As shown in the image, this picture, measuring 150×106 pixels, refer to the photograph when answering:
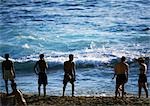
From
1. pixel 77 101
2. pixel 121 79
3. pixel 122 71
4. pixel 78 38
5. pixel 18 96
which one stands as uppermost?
pixel 78 38

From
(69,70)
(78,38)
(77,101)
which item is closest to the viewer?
(77,101)

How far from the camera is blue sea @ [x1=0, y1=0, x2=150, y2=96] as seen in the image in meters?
14.5

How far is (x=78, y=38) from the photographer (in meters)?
24.6

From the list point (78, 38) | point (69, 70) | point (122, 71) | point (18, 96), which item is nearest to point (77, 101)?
point (69, 70)

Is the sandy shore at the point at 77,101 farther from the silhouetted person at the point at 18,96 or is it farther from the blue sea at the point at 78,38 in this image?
the blue sea at the point at 78,38

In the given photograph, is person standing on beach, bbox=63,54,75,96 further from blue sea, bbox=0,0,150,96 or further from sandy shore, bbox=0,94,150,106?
blue sea, bbox=0,0,150,96

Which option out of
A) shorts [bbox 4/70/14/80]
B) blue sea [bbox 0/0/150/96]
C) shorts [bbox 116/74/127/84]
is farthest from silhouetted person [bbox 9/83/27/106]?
blue sea [bbox 0/0/150/96]

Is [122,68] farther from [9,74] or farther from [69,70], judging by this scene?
[9,74]

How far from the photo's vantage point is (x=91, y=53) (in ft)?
67.3

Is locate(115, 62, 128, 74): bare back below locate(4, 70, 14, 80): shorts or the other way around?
the other way around

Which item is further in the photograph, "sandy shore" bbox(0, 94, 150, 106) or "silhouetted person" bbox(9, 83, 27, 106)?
"sandy shore" bbox(0, 94, 150, 106)

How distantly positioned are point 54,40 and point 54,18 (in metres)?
5.62

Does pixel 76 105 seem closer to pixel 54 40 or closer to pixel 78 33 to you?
pixel 54 40

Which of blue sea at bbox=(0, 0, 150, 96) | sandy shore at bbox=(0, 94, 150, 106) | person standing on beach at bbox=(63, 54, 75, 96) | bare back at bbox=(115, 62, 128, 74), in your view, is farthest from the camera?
blue sea at bbox=(0, 0, 150, 96)
